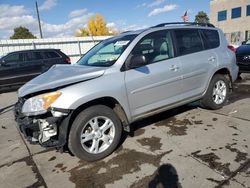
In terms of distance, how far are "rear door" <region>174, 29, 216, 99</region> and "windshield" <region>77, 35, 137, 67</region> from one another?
104cm

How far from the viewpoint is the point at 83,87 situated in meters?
3.36

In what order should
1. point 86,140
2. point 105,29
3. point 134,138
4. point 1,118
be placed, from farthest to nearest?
point 105,29 → point 1,118 → point 134,138 → point 86,140

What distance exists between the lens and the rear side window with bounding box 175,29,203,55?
179 inches

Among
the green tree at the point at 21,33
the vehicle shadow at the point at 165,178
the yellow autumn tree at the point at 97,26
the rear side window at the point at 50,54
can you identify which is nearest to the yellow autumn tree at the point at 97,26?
the yellow autumn tree at the point at 97,26

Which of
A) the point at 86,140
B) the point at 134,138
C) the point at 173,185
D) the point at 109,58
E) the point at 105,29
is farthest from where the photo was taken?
the point at 105,29

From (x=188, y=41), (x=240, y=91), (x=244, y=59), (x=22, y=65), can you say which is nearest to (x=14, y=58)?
(x=22, y=65)

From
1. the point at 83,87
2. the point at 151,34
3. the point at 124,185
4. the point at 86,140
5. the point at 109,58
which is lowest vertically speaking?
the point at 124,185

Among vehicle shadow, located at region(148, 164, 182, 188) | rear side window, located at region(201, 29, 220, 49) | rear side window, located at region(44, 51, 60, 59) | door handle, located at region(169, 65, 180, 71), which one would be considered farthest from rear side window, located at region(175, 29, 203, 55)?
rear side window, located at region(44, 51, 60, 59)

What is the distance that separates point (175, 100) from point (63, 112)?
2.14 meters

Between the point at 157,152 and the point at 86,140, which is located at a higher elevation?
the point at 86,140

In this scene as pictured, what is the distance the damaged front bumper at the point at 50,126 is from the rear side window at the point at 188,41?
8.12 ft

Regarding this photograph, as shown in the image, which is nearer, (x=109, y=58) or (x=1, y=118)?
(x=109, y=58)

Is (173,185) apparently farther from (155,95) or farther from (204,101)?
(204,101)

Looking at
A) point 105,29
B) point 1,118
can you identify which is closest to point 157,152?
point 1,118
